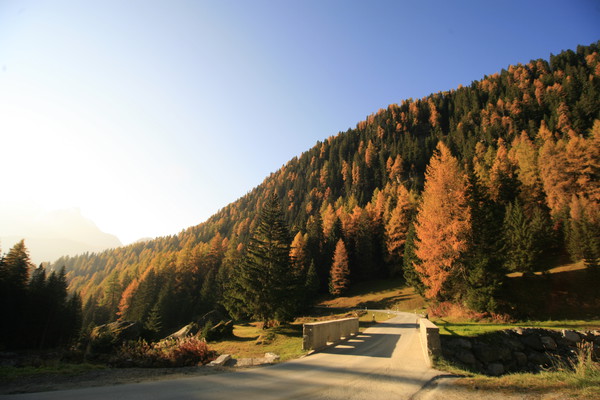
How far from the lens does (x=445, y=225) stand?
68.6 feet

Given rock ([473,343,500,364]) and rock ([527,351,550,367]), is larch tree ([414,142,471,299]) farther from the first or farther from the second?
rock ([473,343,500,364])

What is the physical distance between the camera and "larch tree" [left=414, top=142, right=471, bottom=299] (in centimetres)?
2031

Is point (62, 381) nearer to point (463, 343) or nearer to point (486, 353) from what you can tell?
point (463, 343)

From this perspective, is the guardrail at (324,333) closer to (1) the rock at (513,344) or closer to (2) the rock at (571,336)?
(1) the rock at (513,344)

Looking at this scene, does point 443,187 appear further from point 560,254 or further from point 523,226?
point 560,254

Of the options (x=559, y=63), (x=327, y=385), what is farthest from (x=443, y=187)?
(x=559, y=63)

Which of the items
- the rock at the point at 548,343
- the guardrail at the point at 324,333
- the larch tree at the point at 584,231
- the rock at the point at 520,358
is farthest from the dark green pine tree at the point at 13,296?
the larch tree at the point at 584,231

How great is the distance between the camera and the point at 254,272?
2519 centimetres

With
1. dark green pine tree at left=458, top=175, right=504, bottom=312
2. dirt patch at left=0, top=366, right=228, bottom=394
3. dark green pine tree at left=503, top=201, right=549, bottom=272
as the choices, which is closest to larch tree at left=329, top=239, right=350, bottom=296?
dark green pine tree at left=503, top=201, right=549, bottom=272

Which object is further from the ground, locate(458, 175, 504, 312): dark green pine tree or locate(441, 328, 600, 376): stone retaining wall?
locate(458, 175, 504, 312): dark green pine tree

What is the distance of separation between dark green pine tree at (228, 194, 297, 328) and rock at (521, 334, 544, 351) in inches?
656

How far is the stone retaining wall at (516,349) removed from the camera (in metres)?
11.6

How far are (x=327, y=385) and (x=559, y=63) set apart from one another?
203167mm

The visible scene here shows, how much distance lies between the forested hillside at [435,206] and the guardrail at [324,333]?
33.4 feet
